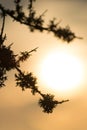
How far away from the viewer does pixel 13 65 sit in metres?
18.5

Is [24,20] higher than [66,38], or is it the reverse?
[24,20]

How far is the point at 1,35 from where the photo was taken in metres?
17.9

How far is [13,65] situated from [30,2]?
2.57m

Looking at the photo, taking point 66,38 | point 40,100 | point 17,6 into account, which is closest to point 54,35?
point 66,38

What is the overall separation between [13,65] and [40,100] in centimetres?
160

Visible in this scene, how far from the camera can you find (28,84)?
62.3 feet

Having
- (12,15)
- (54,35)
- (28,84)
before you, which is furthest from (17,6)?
(28,84)

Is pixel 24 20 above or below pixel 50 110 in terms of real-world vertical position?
above

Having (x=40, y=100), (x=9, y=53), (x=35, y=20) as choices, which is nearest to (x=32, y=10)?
(x=35, y=20)

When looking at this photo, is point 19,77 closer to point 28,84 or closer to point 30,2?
point 28,84

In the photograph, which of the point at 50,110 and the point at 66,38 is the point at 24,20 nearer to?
the point at 66,38

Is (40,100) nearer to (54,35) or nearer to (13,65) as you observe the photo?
(13,65)

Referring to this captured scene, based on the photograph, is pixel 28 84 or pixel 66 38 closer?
pixel 66 38

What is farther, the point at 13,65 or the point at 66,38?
the point at 13,65
